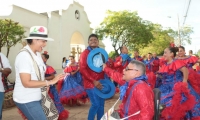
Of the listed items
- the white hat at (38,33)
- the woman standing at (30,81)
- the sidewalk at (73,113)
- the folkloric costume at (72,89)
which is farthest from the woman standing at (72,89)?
the white hat at (38,33)

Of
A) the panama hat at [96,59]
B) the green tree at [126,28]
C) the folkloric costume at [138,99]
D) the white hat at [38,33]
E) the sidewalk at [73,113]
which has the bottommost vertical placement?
the sidewalk at [73,113]

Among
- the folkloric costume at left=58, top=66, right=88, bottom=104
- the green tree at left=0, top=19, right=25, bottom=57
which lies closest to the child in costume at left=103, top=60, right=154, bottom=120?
the folkloric costume at left=58, top=66, right=88, bottom=104

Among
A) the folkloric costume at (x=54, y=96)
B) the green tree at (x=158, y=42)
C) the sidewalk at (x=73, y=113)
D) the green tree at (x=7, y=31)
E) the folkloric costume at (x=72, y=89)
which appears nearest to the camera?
the folkloric costume at (x=54, y=96)

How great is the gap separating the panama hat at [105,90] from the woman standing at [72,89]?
114 inches

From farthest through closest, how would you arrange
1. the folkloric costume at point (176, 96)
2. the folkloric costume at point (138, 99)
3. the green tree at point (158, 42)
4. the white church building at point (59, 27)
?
the green tree at point (158, 42)
the white church building at point (59, 27)
the folkloric costume at point (176, 96)
the folkloric costume at point (138, 99)

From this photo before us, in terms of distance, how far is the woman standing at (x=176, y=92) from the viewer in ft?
12.7

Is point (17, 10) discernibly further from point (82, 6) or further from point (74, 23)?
point (82, 6)

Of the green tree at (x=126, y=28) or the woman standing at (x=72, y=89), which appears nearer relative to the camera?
the woman standing at (x=72, y=89)

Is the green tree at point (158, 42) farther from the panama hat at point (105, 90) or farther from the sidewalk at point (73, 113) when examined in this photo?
the panama hat at point (105, 90)

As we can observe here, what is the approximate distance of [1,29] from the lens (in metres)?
9.91

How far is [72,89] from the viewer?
7.00 meters

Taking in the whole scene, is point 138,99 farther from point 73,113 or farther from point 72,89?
point 72,89

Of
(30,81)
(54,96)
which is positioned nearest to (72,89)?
(54,96)

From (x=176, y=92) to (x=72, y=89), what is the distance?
3686mm
